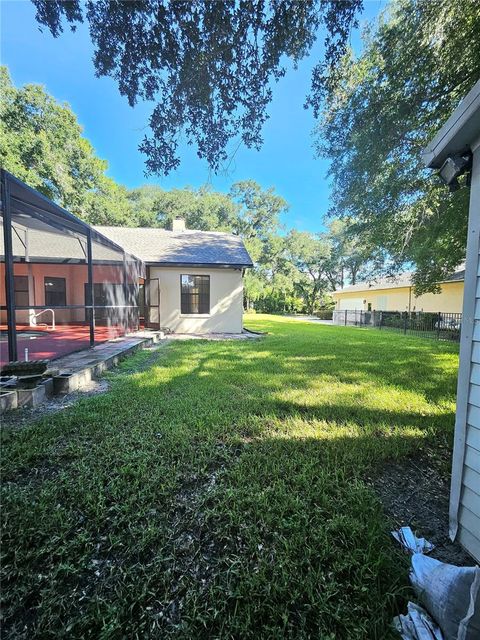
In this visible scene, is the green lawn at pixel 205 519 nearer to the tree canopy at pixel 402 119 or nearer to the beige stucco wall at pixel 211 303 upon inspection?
the tree canopy at pixel 402 119

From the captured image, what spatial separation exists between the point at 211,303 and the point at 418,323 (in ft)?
35.0

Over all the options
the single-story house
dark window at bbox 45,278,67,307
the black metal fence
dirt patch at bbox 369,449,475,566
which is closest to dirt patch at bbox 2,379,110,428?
dirt patch at bbox 369,449,475,566

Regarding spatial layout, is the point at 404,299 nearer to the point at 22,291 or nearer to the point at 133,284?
the point at 133,284

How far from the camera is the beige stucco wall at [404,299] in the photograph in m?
15.8

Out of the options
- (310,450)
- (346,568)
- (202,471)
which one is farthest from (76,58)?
(346,568)

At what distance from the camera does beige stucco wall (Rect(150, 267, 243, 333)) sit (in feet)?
36.5

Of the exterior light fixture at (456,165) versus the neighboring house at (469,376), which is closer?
→ the neighboring house at (469,376)

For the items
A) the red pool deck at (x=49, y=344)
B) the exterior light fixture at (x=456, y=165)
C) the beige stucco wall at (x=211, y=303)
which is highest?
the exterior light fixture at (x=456, y=165)

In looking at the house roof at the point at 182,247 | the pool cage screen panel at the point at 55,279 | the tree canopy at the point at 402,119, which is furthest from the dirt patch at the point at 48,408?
the house roof at the point at 182,247

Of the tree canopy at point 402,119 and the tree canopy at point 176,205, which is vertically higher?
the tree canopy at point 176,205

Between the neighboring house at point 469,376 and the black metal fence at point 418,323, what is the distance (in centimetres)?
915

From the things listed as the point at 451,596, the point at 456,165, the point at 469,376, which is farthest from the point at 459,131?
the point at 451,596

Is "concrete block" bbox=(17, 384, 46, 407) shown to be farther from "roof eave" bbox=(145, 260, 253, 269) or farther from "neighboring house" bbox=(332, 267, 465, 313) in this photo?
"neighboring house" bbox=(332, 267, 465, 313)

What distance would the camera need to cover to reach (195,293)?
11.3 meters
